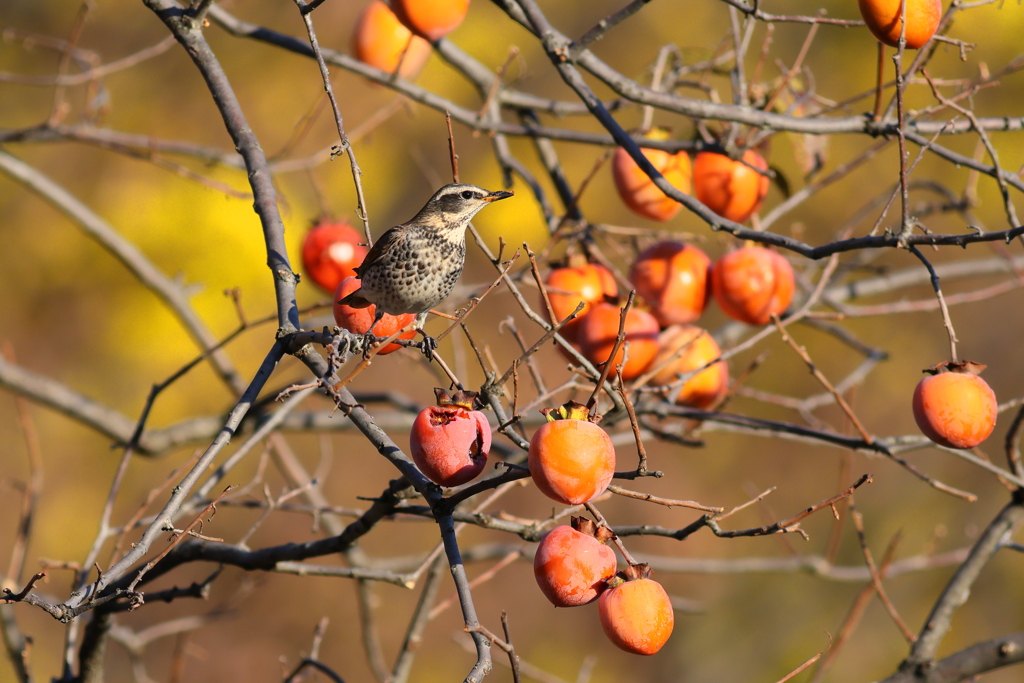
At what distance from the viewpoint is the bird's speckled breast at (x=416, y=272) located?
1710 millimetres

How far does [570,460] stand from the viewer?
3.82 feet

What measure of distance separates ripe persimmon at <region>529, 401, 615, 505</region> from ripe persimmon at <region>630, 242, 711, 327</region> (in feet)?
4.48

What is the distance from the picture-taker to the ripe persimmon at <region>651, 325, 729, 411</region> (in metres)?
2.48

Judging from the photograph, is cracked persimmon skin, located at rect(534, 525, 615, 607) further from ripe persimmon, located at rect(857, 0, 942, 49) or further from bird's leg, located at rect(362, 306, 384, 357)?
ripe persimmon, located at rect(857, 0, 942, 49)

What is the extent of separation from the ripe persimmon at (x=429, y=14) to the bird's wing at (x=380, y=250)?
2.65ft

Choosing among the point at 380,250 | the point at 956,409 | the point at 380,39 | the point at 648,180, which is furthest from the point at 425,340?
the point at 380,39

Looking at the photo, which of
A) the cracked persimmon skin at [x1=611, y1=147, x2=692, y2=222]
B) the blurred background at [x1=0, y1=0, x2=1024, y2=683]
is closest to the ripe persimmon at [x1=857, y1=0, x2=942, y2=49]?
the cracked persimmon skin at [x1=611, y1=147, x2=692, y2=222]

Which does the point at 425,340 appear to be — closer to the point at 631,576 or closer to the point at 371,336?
the point at 371,336

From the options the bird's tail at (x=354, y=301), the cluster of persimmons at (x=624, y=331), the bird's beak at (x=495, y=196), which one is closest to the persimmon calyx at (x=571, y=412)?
the cluster of persimmons at (x=624, y=331)

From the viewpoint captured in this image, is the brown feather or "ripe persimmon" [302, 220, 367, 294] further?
"ripe persimmon" [302, 220, 367, 294]

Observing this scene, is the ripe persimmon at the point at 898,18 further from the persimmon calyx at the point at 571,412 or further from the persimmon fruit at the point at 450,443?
the persimmon fruit at the point at 450,443

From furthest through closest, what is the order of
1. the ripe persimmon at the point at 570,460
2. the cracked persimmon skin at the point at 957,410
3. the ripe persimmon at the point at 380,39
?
the ripe persimmon at the point at 380,39 → the cracked persimmon skin at the point at 957,410 → the ripe persimmon at the point at 570,460

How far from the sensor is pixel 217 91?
188 centimetres

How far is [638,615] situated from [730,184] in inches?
66.0
